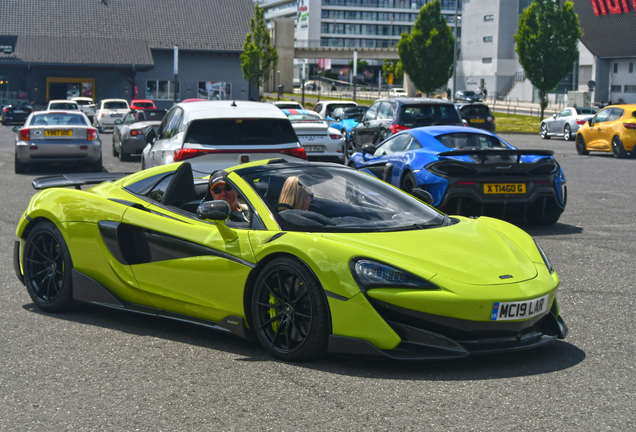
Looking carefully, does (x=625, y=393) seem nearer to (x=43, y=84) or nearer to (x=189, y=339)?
(x=189, y=339)

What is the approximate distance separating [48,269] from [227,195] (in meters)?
1.70

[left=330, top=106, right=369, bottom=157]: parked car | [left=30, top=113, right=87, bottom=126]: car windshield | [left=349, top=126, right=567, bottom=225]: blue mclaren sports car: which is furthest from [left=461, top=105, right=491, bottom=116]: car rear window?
[left=349, top=126, right=567, bottom=225]: blue mclaren sports car

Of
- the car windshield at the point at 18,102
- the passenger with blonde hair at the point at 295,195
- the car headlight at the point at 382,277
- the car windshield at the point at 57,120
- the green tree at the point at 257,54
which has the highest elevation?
the green tree at the point at 257,54

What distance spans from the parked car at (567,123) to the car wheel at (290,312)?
30.5 m

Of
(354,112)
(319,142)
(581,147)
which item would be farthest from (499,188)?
(581,147)

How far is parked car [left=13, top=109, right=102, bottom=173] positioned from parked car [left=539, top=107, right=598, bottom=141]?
21.5m

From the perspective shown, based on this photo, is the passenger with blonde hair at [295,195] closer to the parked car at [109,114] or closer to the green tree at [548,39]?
the parked car at [109,114]

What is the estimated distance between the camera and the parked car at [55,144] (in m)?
18.3

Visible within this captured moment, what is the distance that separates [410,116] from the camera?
18.7 metres

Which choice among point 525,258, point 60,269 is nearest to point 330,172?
point 525,258

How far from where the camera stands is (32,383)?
15.0 ft

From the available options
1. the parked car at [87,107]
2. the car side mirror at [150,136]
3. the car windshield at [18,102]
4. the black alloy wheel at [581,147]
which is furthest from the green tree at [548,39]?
the car side mirror at [150,136]

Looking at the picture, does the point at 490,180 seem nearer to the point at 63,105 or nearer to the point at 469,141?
the point at 469,141

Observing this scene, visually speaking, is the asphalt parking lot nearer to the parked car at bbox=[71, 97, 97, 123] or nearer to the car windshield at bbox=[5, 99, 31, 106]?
the parked car at bbox=[71, 97, 97, 123]
